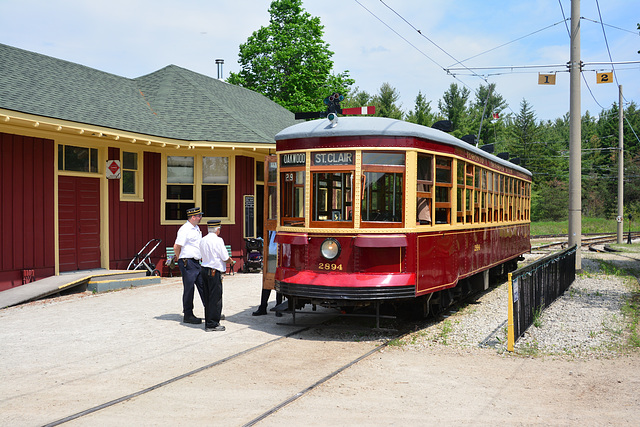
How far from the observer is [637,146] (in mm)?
72438

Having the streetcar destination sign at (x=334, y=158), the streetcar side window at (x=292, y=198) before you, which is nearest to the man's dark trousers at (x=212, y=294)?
the streetcar side window at (x=292, y=198)

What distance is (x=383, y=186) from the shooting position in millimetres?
8719

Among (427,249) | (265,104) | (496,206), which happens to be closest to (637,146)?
(265,104)

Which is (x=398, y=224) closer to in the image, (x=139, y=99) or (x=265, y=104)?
(x=139, y=99)

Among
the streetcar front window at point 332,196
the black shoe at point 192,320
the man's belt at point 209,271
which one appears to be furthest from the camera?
the black shoe at point 192,320

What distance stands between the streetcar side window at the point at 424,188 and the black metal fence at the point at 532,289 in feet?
4.96

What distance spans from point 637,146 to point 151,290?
236ft

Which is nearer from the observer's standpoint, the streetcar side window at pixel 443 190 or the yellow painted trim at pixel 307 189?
the yellow painted trim at pixel 307 189

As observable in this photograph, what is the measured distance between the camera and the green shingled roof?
13648 mm

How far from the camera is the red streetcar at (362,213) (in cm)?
856

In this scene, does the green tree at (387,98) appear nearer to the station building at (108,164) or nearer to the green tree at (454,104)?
the green tree at (454,104)

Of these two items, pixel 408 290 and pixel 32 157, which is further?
pixel 32 157

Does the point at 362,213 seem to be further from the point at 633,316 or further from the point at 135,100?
the point at 135,100

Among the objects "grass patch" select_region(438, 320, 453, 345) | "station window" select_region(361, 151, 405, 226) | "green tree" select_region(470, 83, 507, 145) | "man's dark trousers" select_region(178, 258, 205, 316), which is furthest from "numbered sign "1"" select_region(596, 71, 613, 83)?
"green tree" select_region(470, 83, 507, 145)
